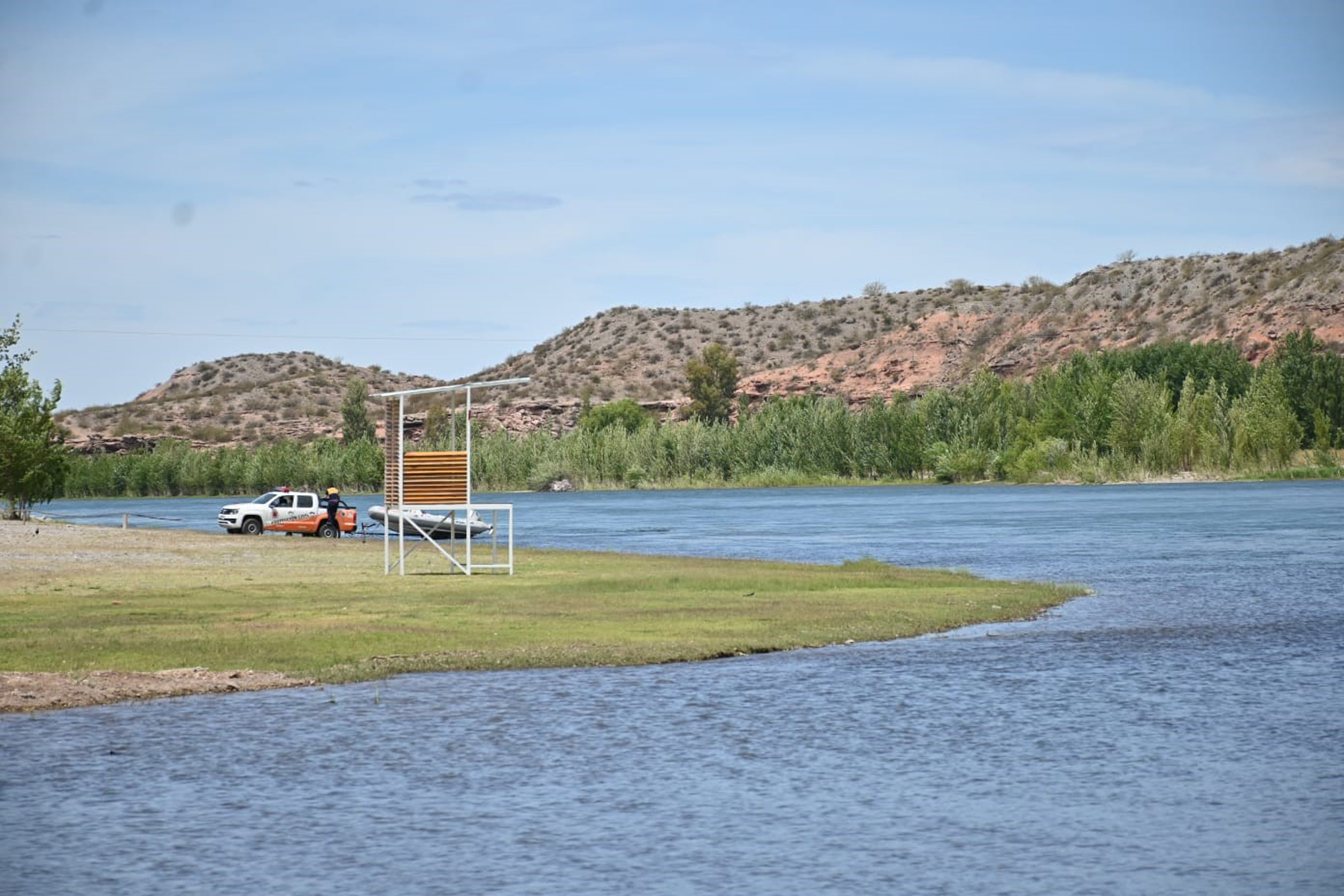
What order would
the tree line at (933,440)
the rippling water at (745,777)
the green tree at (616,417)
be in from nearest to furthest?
the rippling water at (745,777) < the tree line at (933,440) < the green tree at (616,417)

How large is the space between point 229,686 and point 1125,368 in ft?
397

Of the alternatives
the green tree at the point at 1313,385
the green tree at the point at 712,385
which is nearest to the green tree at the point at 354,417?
the green tree at the point at 712,385

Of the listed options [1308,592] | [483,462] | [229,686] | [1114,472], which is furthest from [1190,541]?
[483,462]

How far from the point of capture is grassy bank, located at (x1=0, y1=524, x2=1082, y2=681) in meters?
22.3

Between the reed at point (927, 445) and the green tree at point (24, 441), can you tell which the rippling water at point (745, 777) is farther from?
the reed at point (927, 445)

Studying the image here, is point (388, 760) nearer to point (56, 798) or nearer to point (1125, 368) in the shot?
point (56, 798)

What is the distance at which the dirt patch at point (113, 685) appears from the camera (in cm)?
1869

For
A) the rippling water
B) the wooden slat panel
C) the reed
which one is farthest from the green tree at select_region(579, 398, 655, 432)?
the rippling water

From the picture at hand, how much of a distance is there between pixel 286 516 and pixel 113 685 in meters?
46.9

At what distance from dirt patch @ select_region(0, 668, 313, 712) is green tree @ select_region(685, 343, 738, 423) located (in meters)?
167

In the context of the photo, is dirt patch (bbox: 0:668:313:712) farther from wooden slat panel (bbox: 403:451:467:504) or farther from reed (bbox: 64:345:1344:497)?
reed (bbox: 64:345:1344:497)

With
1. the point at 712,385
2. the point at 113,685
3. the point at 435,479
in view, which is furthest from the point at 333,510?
the point at 712,385

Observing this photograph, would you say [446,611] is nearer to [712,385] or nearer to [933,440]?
[933,440]

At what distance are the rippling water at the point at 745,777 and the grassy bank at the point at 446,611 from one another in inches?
62.1
